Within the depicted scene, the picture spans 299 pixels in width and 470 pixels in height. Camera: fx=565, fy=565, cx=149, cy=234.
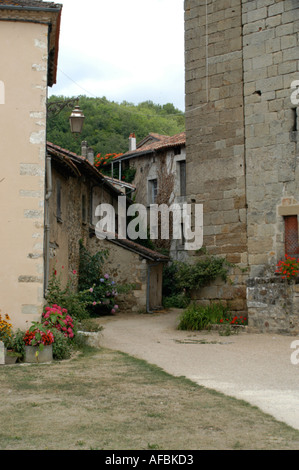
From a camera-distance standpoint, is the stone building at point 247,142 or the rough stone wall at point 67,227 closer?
the stone building at point 247,142

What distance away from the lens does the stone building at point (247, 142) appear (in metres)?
11.2

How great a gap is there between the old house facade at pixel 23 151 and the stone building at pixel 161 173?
14.6 meters

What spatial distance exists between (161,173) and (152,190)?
107cm

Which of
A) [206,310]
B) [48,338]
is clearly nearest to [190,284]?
[206,310]

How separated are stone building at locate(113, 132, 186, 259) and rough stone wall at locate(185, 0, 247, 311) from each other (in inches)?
408

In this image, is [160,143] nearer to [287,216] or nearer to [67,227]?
[67,227]

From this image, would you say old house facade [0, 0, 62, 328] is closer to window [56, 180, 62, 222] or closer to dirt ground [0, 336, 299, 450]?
dirt ground [0, 336, 299, 450]

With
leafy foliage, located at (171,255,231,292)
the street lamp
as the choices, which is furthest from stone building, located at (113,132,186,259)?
the street lamp

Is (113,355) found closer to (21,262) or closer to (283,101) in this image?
(21,262)

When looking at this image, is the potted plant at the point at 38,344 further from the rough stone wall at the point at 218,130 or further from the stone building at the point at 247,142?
the rough stone wall at the point at 218,130

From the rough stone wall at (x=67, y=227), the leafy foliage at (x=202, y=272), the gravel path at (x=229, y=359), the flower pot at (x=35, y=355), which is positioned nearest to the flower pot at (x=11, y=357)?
the flower pot at (x=35, y=355)

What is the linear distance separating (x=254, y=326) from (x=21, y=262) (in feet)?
16.3

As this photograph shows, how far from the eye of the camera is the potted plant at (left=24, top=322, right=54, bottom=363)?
7.82 meters

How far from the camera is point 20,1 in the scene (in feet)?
29.0
